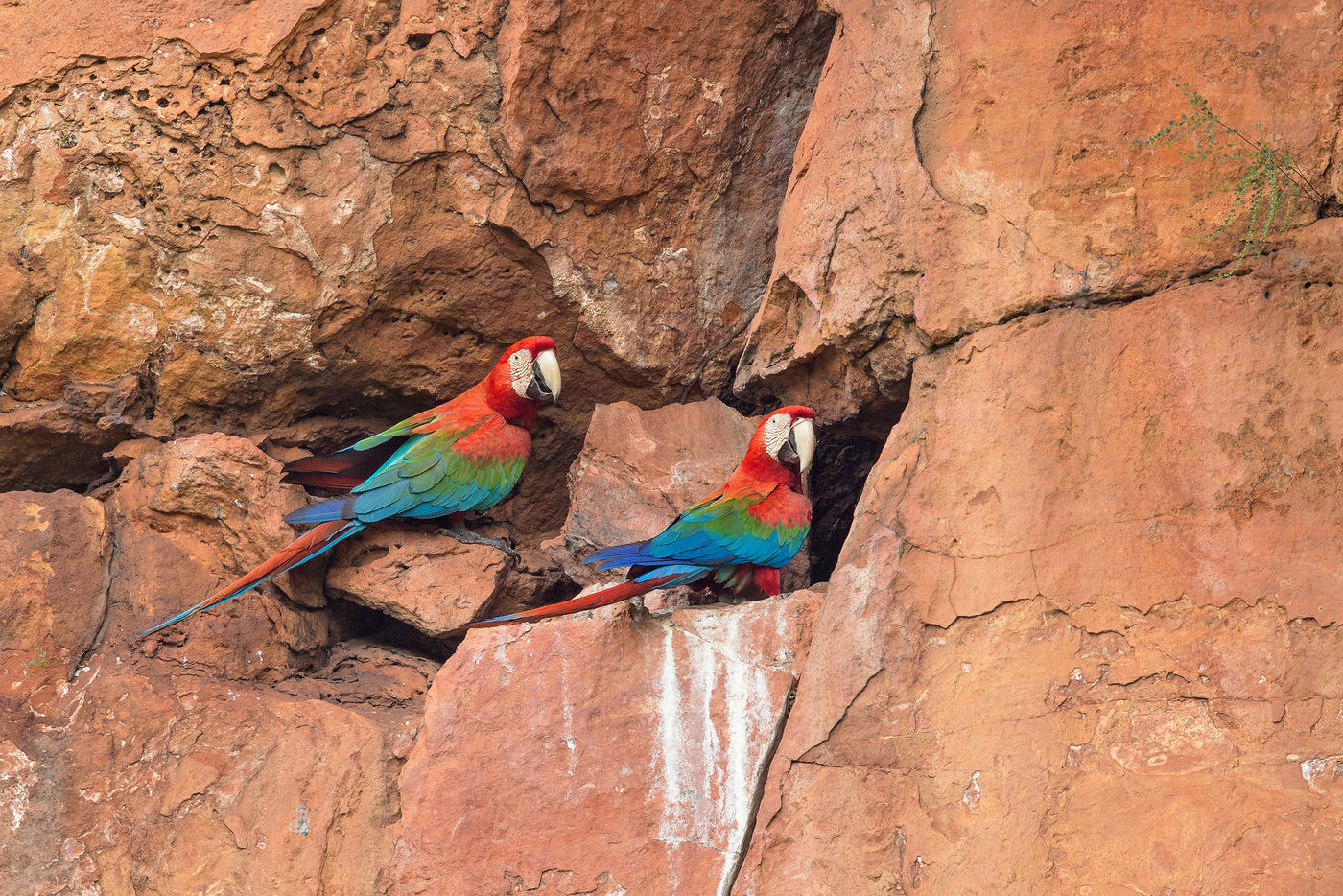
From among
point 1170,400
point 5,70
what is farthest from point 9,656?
point 1170,400

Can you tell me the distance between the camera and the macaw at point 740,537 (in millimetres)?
2996

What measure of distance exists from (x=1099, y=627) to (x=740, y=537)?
0.95m

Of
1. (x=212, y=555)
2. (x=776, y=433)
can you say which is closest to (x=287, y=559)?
(x=212, y=555)

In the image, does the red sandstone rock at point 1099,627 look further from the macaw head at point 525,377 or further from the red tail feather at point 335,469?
the red tail feather at point 335,469

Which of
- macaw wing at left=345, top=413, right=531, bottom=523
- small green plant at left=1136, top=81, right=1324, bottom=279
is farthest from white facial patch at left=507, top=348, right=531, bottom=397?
small green plant at left=1136, top=81, right=1324, bottom=279

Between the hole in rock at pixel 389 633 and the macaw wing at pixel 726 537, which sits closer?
the macaw wing at pixel 726 537

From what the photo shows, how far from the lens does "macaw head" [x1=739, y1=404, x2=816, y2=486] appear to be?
3277mm

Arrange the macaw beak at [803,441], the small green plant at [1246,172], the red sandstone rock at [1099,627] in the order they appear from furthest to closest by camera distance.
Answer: the macaw beak at [803,441], the small green plant at [1246,172], the red sandstone rock at [1099,627]

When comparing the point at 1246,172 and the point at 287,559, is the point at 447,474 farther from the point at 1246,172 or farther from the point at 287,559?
the point at 1246,172

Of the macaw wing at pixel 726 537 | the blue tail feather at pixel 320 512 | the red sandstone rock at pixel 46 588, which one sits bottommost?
the red sandstone rock at pixel 46 588

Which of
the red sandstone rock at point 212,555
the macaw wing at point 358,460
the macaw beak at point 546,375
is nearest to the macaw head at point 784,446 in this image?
the macaw beak at point 546,375

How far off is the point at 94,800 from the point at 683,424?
187 centimetres

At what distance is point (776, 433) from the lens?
3307 mm

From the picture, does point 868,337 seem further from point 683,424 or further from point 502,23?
point 502,23
